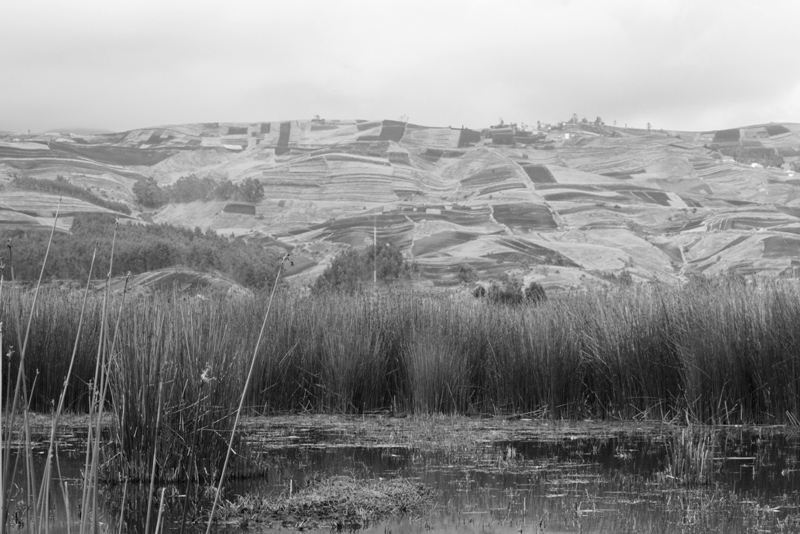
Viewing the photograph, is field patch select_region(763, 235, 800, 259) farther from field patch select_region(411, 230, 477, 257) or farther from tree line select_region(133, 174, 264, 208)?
tree line select_region(133, 174, 264, 208)

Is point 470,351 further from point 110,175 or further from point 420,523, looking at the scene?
point 110,175

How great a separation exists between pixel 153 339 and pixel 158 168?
92157 millimetres

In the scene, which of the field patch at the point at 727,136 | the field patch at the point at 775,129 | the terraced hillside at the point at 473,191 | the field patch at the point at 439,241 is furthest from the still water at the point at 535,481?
the field patch at the point at 775,129

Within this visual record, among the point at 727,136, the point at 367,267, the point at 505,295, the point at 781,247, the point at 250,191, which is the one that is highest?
the point at 727,136

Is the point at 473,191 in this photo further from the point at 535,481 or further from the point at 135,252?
the point at 535,481

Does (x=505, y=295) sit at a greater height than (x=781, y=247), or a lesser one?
greater

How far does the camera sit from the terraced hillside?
7012 cm

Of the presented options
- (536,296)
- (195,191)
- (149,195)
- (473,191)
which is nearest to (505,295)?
(536,296)

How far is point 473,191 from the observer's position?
9419cm

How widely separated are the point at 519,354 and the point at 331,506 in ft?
17.5

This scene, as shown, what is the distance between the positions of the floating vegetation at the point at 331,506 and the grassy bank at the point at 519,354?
107 inches

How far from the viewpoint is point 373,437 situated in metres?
9.10

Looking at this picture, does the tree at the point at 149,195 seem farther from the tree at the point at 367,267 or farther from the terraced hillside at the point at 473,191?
the tree at the point at 367,267

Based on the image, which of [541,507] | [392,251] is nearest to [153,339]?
[541,507]
